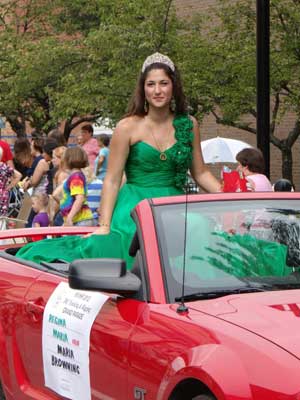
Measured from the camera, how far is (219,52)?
51.7 ft

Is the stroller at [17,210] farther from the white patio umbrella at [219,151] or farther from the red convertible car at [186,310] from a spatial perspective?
the red convertible car at [186,310]

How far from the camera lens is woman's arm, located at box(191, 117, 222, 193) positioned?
623 cm

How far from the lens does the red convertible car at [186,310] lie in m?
3.53

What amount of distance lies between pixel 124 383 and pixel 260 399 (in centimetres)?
97

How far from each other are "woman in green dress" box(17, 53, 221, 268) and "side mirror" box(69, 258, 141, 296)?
1.60 m

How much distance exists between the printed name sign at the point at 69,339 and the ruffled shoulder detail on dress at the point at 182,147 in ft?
4.70

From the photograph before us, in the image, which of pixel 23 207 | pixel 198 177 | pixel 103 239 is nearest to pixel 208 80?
pixel 23 207

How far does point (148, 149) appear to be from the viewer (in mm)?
6008

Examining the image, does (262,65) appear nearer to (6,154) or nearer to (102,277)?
(6,154)

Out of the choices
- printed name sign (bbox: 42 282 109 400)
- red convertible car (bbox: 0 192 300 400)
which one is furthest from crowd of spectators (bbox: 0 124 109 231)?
printed name sign (bbox: 42 282 109 400)

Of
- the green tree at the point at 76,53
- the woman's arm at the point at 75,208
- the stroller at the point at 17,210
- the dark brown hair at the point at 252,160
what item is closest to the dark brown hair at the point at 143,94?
the dark brown hair at the point at 252,160

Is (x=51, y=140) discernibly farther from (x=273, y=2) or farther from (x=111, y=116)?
(x=111, y=116)

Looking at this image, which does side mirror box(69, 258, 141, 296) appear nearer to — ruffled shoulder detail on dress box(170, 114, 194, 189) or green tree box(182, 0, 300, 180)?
ruffled shoulder detail on dress box(170, 114, 194, 189)

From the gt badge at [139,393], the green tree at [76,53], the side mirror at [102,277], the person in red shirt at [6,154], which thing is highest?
the green tree at [76,53]
